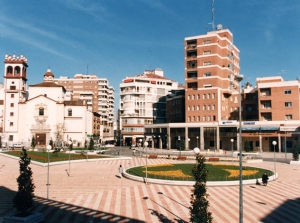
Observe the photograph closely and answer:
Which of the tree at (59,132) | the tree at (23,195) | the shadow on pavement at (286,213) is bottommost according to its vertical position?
the shadow on pavement at (286,213)

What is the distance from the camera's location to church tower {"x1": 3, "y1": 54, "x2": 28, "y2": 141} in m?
74.6

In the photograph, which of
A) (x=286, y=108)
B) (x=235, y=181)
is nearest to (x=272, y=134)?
(x=286, y=108)

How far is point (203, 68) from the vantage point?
2813 inches

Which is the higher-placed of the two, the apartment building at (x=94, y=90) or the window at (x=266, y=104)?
the apartment building at (x=94, y=90)

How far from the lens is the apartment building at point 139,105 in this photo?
9319cm

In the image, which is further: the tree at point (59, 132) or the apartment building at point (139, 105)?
the apartment building at point (139, 105)

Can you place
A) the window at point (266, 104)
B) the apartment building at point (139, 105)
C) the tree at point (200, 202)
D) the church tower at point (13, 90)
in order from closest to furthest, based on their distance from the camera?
the tree at point (200, 202)
the window at point (266, 104)
the church tower at point (13, 90)
the apartment building at point (139, 105)

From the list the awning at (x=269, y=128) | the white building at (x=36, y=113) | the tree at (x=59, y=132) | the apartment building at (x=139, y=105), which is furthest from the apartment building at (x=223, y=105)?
the tree at (x=59, y=132)

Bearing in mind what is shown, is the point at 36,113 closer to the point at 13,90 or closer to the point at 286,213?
the point at 13,90

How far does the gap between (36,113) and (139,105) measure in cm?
3442

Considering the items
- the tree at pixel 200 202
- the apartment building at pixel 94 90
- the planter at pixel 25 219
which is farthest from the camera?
the apartment building at pixel 94 90

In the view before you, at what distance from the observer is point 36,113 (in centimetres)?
7494

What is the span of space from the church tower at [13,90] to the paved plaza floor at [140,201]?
164 feet

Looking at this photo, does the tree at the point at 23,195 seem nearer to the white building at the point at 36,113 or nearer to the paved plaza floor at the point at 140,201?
the paved plaza floor at the point at 140,201
